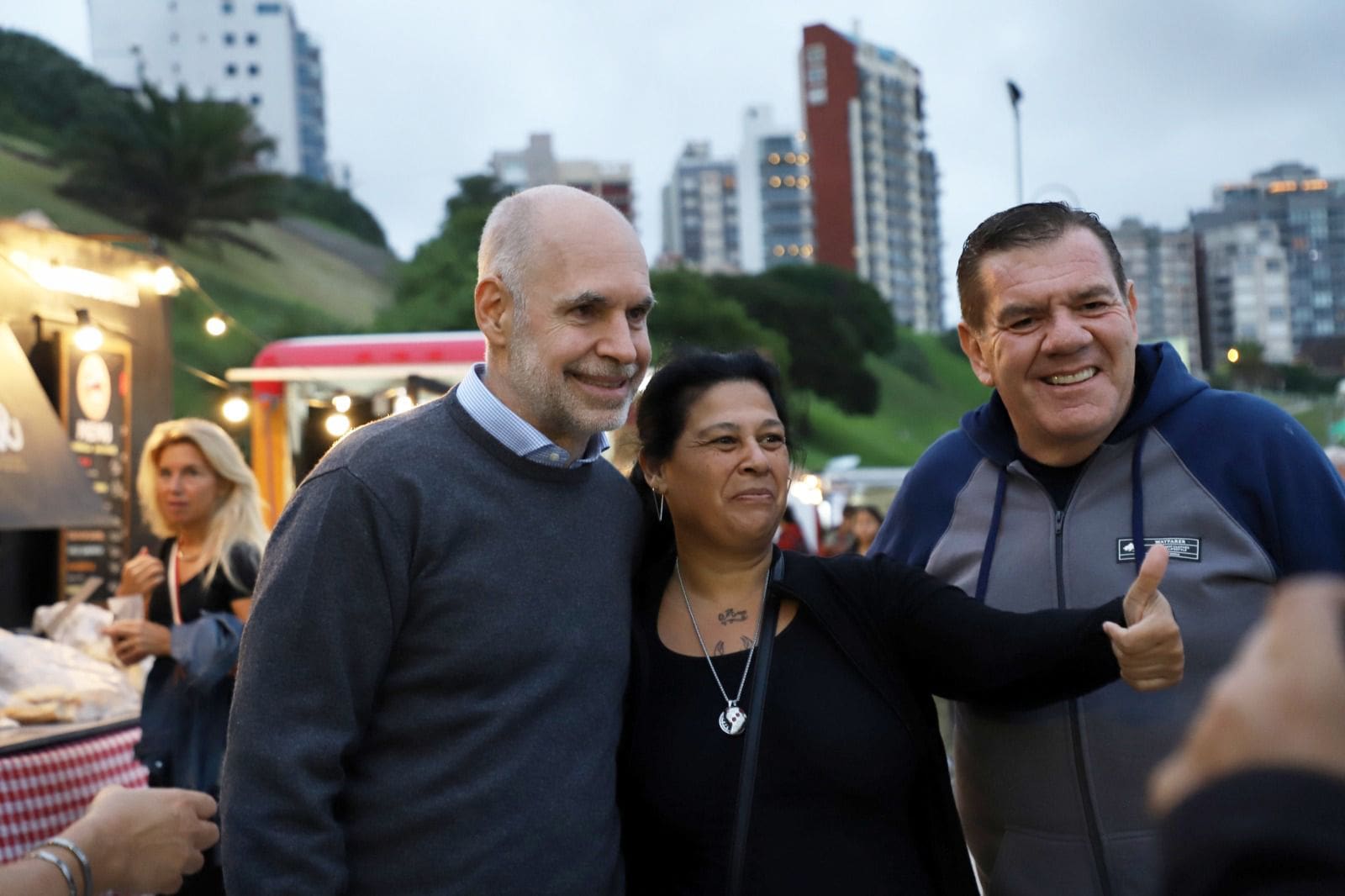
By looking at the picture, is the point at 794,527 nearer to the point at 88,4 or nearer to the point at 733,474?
the point at 733,474

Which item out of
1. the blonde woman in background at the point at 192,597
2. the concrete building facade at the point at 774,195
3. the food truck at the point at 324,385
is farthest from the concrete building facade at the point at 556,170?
the blonde woman in background at the point at 192,597

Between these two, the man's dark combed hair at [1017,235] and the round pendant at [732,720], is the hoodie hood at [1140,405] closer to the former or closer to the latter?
the man's dark combed hair at [1017,235]

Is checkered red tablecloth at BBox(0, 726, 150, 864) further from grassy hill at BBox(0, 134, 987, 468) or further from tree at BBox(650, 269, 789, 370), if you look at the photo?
tree at BBox(650, 269, 789, 370)

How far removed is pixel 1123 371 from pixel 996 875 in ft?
3.60

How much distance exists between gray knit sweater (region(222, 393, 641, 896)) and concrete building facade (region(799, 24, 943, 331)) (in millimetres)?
128188

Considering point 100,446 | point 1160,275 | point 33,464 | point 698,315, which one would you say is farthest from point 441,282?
point 1160,275

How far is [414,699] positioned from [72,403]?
8.83 meters

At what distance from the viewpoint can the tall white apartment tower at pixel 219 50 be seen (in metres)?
110

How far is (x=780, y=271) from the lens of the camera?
93.1m

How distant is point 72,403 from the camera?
34.0 feet

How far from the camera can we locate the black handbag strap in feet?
8.57

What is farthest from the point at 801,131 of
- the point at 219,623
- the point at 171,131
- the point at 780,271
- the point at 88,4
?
the point at 219,623

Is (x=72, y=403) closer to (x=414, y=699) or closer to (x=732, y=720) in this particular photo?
(x=414, y=699)

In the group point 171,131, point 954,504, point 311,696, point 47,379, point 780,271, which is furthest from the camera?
point 780,271
